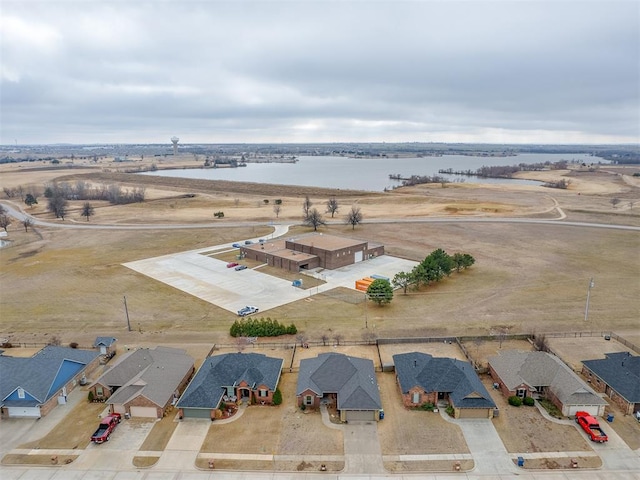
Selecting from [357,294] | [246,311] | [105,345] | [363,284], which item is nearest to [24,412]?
[105,345]

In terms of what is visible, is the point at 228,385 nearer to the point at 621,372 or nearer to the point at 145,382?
the point at 145,382

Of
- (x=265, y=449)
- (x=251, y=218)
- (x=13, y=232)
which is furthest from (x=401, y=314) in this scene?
(x=13, y=232)

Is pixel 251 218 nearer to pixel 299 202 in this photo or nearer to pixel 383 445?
pixel 299 202

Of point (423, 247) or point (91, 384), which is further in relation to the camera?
point (423, 247)

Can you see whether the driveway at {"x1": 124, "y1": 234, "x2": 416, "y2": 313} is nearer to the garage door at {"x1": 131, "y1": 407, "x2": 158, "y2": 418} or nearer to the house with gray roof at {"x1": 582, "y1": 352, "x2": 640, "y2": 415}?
the garage door at {"x1": 131, "y1": 407, "x2": 158, "y2": 418}

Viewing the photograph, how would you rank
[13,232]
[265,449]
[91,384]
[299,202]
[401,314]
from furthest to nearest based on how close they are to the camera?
[299,202] → [13,232] → [401,314] → [91,384] → [265,449]

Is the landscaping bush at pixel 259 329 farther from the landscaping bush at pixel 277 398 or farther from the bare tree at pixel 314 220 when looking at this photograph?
the bare tree at pixel 314 220
